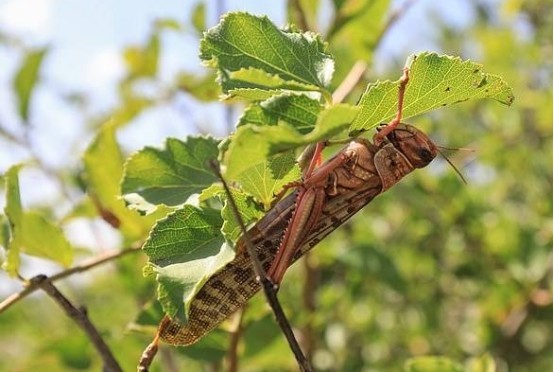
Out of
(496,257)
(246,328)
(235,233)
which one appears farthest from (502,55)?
(235,233)

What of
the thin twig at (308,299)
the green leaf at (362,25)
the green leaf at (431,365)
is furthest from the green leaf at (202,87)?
the green leaf at (431,365)

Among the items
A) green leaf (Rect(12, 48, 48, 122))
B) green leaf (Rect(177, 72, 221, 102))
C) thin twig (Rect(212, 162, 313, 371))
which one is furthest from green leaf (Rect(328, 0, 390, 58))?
thin twig (Rect(212, 162, 313, 371))

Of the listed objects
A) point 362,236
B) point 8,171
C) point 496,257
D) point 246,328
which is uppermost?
point 8,171

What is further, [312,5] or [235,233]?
[312,5]

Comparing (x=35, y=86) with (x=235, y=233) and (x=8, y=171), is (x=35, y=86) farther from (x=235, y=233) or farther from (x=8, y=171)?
(x=235, y=233)

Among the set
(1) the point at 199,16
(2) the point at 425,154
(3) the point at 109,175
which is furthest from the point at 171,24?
(2) the point at 425,154
